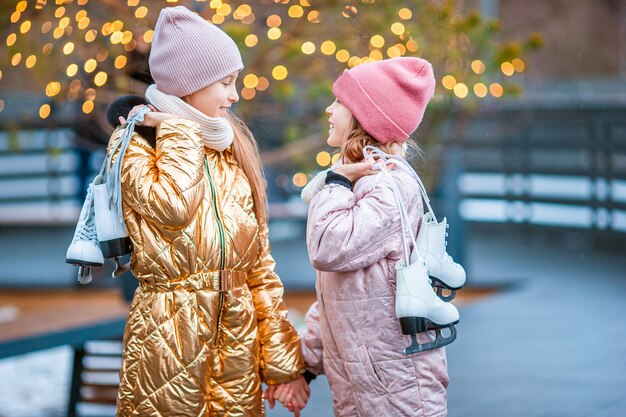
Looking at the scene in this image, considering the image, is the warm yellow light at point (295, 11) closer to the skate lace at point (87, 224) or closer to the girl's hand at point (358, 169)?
the girl's hand at point (358, 169)

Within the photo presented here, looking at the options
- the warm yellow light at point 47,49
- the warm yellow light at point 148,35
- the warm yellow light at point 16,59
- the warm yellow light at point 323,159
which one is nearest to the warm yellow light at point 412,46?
the warm yellow light at point 323,159

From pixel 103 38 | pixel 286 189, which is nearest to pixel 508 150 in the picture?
pixel 286 189

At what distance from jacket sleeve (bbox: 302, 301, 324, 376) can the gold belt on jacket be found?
1.18ft

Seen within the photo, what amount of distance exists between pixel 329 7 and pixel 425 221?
109 inches

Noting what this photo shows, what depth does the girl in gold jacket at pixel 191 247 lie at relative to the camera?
7.45 feet

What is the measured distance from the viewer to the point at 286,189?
39.7 feet

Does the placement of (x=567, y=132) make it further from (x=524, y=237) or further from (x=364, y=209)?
(x=364, y=209)

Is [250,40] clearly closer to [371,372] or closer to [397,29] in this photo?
[397,29]

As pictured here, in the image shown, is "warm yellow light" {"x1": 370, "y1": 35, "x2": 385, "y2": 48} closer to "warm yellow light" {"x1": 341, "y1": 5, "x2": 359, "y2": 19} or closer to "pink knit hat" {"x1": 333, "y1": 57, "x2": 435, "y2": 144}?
"warm yellow light" {"x1": 341, "y1": 5, "x2": 359, "y2": 19}

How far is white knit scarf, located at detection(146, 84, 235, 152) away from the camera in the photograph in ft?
7.79

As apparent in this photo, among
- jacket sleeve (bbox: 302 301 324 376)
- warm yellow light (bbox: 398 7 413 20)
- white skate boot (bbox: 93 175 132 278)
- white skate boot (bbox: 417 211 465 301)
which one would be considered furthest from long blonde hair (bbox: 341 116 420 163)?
warm yellow light (bbox: 398 7 413 20)

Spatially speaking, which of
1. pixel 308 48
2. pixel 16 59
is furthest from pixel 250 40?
pixel 16 59

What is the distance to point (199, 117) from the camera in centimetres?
237

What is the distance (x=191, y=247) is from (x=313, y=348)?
21.4 inches
